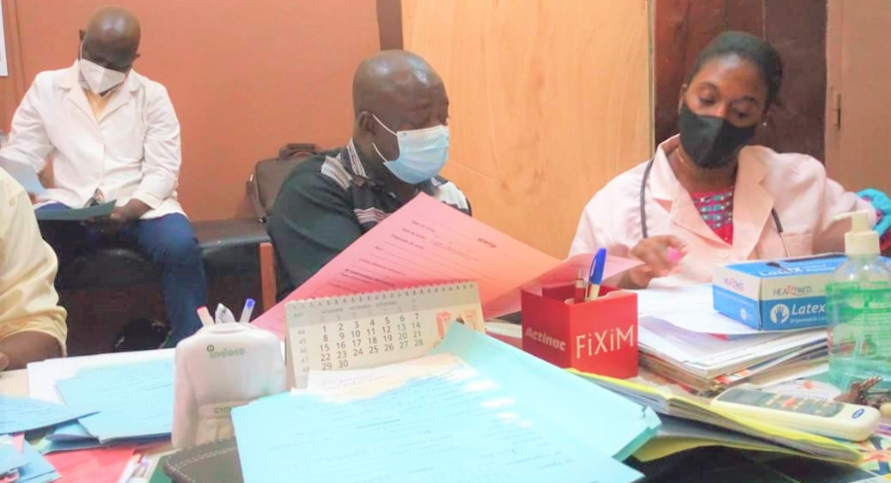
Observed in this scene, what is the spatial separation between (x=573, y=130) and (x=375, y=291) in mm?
1829

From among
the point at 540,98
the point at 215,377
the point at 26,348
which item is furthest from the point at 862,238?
the point at 540,98

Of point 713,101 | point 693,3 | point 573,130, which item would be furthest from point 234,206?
point 713,101

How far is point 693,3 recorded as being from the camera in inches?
86.5

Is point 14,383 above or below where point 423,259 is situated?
below

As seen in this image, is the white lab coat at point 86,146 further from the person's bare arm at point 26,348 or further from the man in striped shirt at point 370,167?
the person's bare arm at point 26,348

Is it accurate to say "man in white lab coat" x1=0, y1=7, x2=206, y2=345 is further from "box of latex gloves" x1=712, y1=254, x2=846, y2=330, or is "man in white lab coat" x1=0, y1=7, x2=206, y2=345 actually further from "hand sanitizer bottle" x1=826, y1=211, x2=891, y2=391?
"hand sanitizer bottle" x1=826, y1=211, x2=891, y2=391

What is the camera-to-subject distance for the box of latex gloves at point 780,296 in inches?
34.1

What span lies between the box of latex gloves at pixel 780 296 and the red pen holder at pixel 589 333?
17 cm

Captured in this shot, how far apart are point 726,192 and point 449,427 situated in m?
1.07

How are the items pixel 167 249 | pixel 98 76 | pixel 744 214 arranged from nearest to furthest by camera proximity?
pixel 744 214
pixel 167 249
pixel 98 76

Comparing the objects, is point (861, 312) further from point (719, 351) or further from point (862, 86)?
point (862, 86)

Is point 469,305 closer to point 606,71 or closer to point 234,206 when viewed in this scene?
point 606,71

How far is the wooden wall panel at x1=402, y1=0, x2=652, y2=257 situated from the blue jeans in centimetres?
95

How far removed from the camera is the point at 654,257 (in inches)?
46.5
